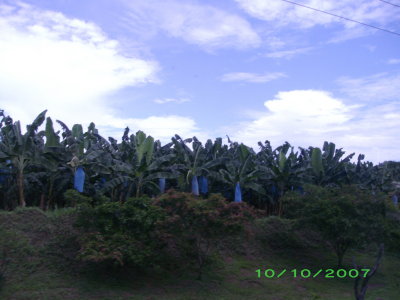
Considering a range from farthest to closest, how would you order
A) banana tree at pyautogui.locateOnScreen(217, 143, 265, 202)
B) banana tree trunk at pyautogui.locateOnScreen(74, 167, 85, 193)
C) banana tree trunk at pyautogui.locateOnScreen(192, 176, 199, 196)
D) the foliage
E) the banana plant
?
the banana plant, banana tree at pyautogui.locateOnScreen(217, 143, 265, 202), banana tree trunk at pyautogui.locateOnScreen(192, 176, 199, 196), banana tree trunk at pyautogui.locateOnScreen(74, 167, 85, 193), the foliage

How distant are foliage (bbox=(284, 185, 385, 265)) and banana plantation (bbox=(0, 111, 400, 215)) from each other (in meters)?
4.05

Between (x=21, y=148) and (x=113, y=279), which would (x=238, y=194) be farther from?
(x=21, y=148)

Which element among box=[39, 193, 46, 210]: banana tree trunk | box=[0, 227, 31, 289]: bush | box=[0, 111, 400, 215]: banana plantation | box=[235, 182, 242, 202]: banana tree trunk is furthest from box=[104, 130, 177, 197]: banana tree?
box=[0, 227, 31, 289]: bush

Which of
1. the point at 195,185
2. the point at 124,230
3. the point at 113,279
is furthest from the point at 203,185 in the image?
the point at 113,279

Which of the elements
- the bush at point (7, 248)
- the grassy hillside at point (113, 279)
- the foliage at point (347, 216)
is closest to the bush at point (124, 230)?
the grassy hillside at point (113, 279)

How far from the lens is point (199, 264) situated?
10.9 m

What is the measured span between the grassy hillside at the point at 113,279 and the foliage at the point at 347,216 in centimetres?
139

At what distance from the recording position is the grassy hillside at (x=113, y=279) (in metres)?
9.17

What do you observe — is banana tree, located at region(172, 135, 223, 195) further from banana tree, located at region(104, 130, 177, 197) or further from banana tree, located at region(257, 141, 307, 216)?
banana tree, located at region(257, 141, 307, 216)

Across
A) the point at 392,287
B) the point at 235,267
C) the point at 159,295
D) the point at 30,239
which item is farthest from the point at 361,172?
the point at 30,239

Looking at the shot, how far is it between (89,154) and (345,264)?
977 centimetres

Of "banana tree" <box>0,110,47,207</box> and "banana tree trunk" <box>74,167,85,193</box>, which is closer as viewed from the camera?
"banana tree" <box>0,110,47,207</box>

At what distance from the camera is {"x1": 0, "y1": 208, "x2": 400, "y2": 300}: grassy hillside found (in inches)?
361

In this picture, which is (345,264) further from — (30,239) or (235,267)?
(30,239)
